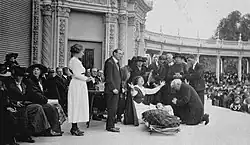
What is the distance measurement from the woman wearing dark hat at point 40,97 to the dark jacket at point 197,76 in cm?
416

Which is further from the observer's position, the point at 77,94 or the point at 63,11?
the point at 63,11

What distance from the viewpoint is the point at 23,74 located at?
5.82 metres

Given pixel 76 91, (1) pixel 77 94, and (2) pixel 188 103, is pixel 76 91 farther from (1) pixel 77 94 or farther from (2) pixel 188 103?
(2) pixel 188 103

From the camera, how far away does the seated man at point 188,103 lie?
7.61m

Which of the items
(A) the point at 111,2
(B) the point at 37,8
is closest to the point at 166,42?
(A) the point at 111,2

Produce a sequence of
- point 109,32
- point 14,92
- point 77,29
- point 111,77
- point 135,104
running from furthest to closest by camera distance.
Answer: point 109,32 → point 77,29 → point 135,104 → point 111,77 → point 14,92

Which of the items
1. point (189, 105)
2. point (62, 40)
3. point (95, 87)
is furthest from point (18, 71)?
point (62, 40)

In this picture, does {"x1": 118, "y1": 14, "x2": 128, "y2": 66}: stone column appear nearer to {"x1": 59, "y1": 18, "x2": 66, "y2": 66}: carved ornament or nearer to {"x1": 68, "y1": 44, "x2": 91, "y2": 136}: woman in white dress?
{"x1": 59, "y1": 18, "x2": 66, "y2": 66}: carved ornament

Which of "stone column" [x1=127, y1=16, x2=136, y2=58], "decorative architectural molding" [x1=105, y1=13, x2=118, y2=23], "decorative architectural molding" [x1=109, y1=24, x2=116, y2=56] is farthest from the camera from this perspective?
"stone column" [x1=127, y1=16, x2=136, y2=58]

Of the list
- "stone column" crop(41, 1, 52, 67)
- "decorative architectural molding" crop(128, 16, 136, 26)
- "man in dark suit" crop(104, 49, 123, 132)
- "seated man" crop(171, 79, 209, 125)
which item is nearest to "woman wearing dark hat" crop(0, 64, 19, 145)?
"man in dark suit" crop(104, 49, 123, 132)

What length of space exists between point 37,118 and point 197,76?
15.3 feet

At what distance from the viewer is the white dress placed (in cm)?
615

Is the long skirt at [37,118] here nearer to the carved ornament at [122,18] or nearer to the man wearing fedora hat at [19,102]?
the man wearing fedora hat at [19,102]

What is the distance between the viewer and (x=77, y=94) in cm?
617
